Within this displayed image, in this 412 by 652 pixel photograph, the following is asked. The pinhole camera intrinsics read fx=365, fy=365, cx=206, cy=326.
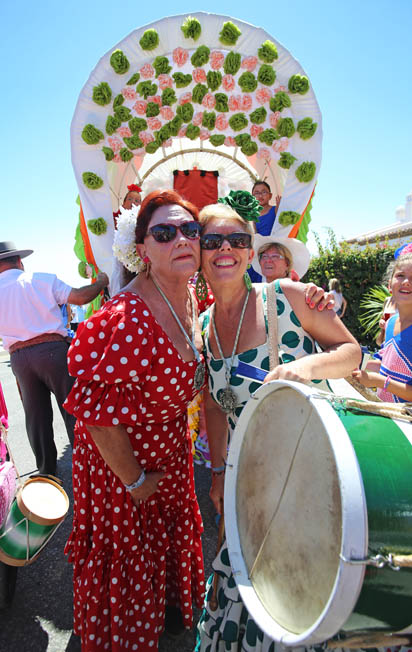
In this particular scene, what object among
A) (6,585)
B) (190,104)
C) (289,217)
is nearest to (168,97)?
(190,104)

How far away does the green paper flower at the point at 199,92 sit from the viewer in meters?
3.44

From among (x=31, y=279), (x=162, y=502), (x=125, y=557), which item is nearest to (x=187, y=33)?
(x=31, y=279)

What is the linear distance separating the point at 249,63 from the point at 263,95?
28 cm

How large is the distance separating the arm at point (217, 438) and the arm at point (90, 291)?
1.95 meters

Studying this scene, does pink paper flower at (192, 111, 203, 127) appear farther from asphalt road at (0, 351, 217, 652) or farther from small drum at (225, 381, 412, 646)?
asphalt road at (0, 351, 217, 652)

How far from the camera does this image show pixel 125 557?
1.66m

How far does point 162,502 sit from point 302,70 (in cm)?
362

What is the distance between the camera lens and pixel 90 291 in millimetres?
3422

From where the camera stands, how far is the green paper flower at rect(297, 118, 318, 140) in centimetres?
327

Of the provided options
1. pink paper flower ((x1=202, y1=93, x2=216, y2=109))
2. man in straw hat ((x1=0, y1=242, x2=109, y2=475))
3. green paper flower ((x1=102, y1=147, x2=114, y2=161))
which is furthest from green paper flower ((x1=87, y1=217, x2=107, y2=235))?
pink paper flower ((x1=202, y1=93, x2=216, y2=109))

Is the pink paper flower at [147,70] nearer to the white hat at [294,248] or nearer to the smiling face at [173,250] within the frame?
the white hat at [294,248]

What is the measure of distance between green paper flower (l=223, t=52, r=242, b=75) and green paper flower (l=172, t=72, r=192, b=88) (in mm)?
345

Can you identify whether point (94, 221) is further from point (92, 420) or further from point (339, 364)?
point (339, 364)

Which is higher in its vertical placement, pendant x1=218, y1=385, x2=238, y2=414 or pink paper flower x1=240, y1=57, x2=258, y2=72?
pink paper flower x1=240, y1=57, x2=258, y2=72
